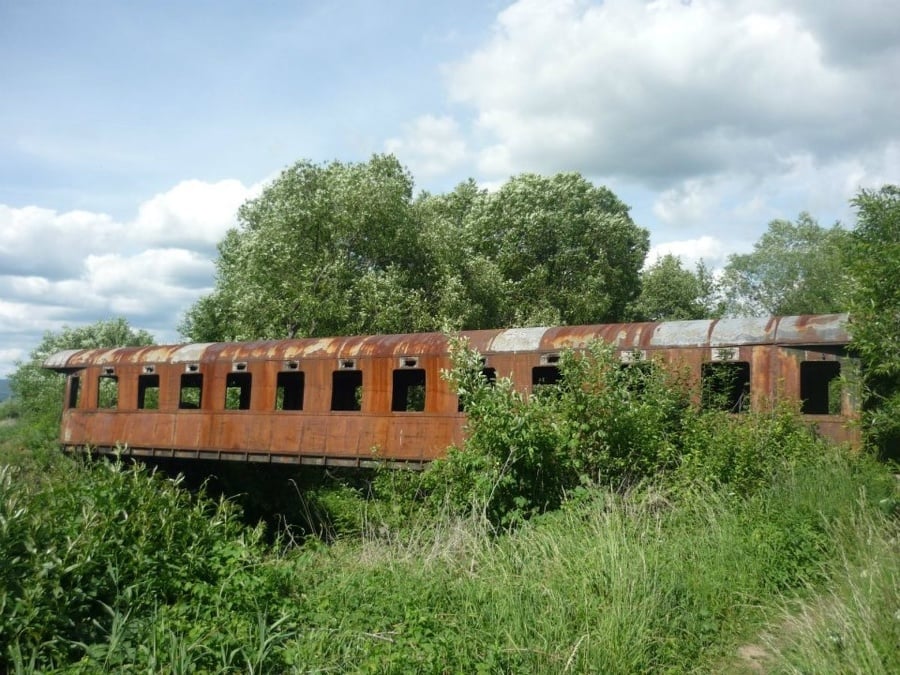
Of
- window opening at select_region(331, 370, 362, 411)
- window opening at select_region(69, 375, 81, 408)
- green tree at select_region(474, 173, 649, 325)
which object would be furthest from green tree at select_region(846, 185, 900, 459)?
green tree at select_region(474, 173, 649, 325)

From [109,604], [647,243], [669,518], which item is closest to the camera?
[109,604]

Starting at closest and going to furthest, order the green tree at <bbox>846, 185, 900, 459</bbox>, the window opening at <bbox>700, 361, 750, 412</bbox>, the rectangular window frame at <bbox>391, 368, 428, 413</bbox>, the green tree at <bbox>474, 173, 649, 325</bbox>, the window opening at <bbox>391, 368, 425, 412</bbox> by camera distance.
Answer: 1. the green tree at <bbox>846, 185, 900, 459</bbox>
2. the window opening at <bbox>700, 361, 750, 412</bbox>
3. the rectangular window frame at <bbox>391, 368, 428, 413</bbox>
4. the window opening at <bbox>391, 368, 425, 412</bbox>
5. the green tree at <bbox>474, 173, 649, 325</bbox>

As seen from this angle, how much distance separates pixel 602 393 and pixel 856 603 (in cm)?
467

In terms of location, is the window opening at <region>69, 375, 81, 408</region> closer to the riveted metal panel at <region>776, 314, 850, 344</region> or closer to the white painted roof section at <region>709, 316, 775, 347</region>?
the white painted roof section at <region>709, 316, 775, 347</region>

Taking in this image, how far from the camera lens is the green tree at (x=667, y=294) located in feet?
101

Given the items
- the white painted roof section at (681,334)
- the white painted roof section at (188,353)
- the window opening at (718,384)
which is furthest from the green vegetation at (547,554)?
the white painted roof section at (188,353)

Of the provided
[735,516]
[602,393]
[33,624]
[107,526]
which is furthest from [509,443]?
[33,624]

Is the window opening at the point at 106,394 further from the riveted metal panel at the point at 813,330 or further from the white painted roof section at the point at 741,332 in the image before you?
the riveted metal panel at the point at 813,330

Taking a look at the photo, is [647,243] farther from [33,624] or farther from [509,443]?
[33,624]

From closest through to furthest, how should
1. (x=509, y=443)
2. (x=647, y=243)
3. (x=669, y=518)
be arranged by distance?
(x=669, y=518), (x=509, y=443), (x=647, y=243)

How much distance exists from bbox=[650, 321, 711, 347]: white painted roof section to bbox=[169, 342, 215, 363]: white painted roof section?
370 inches

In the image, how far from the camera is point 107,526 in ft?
20.6

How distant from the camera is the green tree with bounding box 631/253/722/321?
30.8m

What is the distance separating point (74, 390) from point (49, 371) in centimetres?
1491
